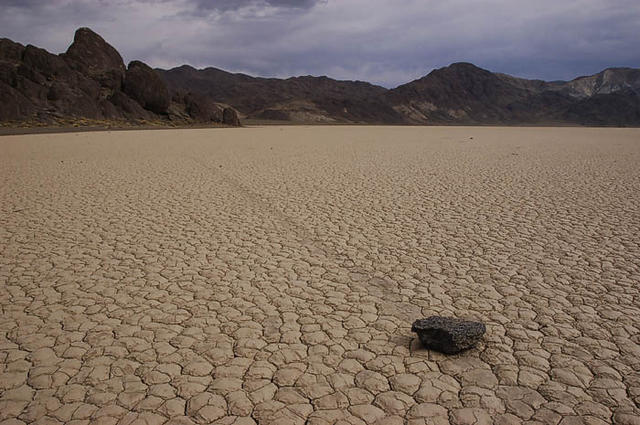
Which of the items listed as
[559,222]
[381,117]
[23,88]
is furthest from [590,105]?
[559,222]

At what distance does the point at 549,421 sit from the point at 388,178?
28.0ft

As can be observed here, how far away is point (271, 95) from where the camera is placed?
110438mm

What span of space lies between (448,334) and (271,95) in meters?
112

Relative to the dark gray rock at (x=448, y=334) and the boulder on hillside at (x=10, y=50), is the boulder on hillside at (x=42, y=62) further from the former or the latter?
the dark gray rock at (x=448, y=334)

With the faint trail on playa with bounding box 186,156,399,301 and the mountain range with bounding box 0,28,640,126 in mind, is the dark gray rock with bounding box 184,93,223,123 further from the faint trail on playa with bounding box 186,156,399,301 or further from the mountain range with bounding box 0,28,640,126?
the faint trail on playa with bounding box 186,156,399,301

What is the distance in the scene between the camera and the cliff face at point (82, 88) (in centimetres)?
3578

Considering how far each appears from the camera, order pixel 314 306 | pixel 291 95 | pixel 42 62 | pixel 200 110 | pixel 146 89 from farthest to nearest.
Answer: pixel 291 95, pixel 200 110, pixel 146 89, pixel 42 62, pixel 314 306

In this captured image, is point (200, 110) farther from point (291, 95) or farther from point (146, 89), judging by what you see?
point (291, 95)

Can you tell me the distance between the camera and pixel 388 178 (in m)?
10.6

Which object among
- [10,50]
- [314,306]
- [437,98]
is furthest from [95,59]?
[437,98]

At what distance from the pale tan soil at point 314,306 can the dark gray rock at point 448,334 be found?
0.32 ft

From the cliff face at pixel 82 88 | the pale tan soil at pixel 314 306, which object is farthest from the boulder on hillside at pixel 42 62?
the pale tan soil at pixel 314 306

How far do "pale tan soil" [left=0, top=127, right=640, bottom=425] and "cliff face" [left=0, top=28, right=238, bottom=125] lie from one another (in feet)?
108

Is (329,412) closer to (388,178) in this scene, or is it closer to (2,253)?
(2,253)
